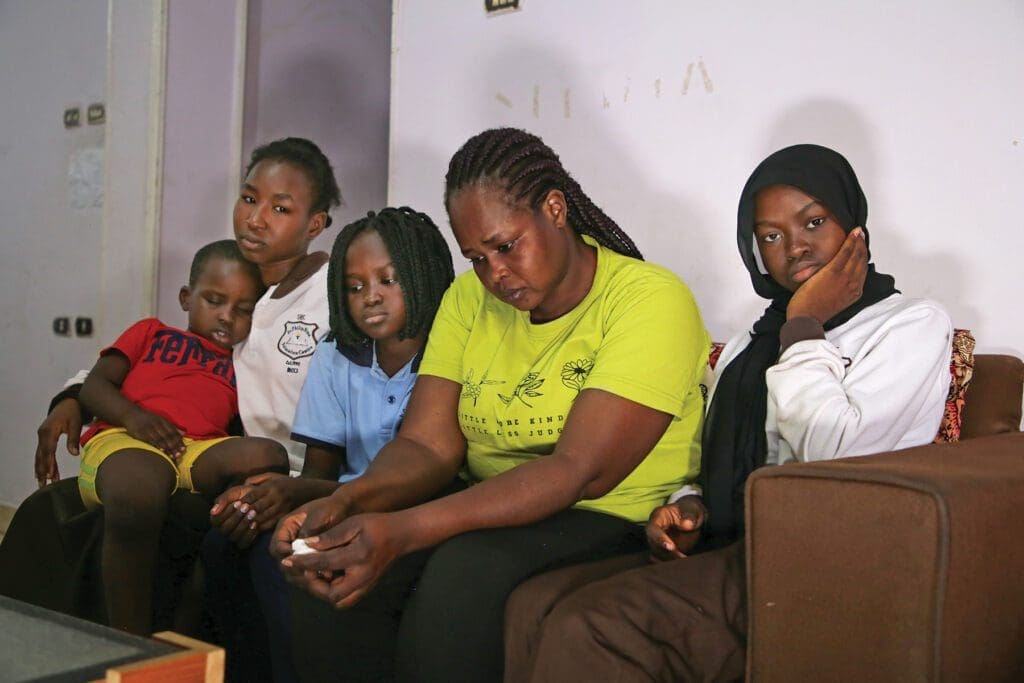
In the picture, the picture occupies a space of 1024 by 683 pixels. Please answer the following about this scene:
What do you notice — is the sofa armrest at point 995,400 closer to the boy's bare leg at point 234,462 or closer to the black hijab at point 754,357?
Answer: the black hijab at point 754,357

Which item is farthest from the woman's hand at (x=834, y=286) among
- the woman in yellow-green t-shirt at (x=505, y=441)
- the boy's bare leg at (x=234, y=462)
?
the boy's bare leg at (x=234, y=462)

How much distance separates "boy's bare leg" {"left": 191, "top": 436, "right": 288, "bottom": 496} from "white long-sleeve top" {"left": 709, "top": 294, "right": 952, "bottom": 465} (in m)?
1.02

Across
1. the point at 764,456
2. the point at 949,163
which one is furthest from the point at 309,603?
the point at 949,163

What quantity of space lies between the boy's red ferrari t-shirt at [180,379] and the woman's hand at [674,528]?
4.04 ft

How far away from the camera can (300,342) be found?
7.70ft

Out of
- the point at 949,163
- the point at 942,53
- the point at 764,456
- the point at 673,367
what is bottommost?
the point at 764,456

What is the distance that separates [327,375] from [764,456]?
0.89 metres

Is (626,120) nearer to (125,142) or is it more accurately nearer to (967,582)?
(967,582)

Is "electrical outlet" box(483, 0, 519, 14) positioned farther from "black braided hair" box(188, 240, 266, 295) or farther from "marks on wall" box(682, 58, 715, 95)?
"black braided hair" box(188, 240, 266, 295)

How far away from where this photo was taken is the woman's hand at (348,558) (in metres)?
1.36

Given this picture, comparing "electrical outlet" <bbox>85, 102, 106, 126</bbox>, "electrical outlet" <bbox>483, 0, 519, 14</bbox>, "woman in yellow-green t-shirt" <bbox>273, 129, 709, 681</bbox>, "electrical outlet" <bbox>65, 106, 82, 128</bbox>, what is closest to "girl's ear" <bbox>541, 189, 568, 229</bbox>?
"woman in yellow-green t-shirt" <bbox>273, 129, 709, 681</bbox>

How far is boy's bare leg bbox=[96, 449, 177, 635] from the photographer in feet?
6.82

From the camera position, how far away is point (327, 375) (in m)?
2.09

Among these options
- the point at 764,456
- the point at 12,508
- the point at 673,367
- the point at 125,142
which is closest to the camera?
the point at 673,367
